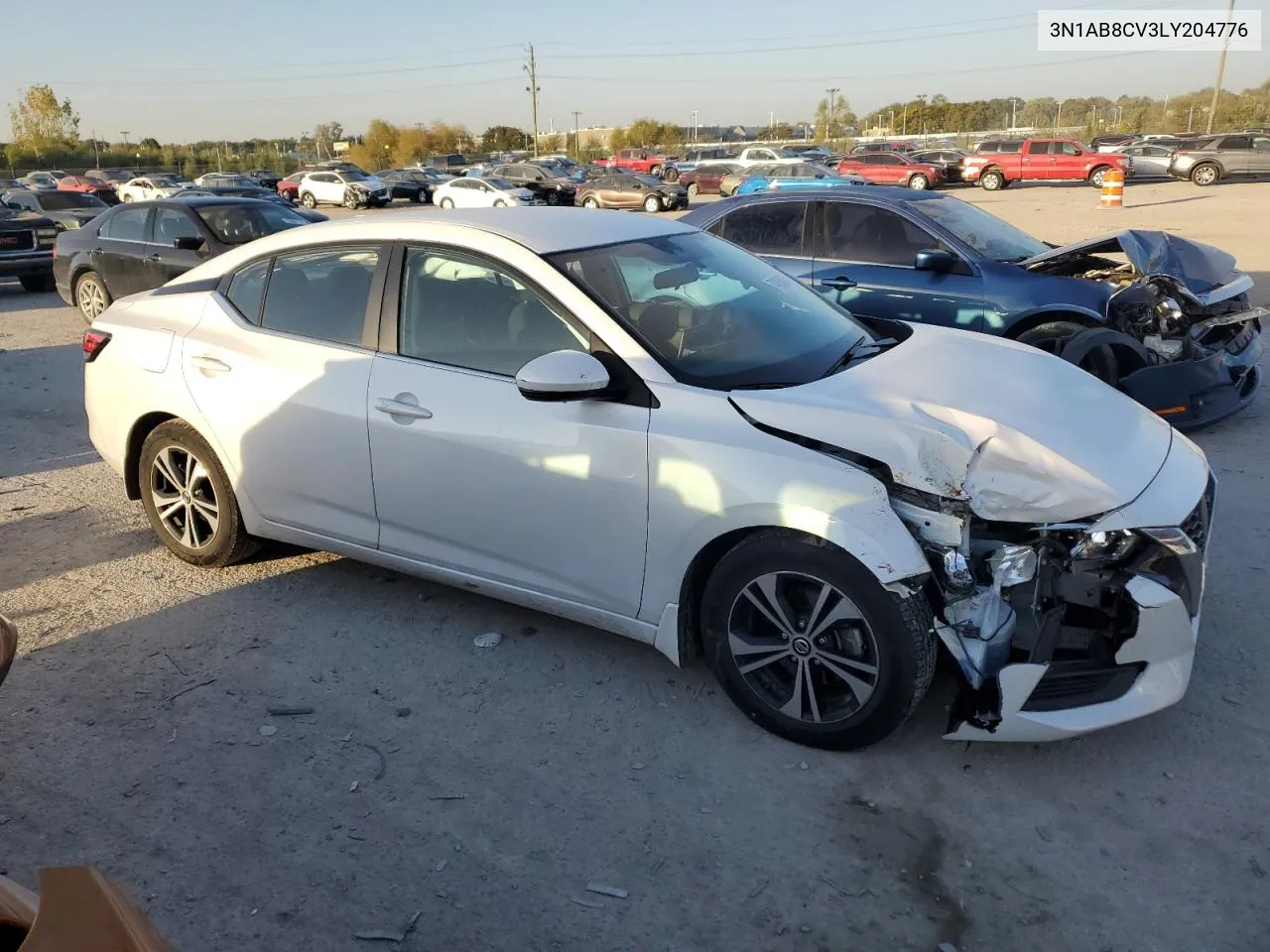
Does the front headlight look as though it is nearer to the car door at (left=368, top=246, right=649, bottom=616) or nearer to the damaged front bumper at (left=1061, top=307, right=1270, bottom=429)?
the car door at (left=368, top=246, right=649, bottom=616)

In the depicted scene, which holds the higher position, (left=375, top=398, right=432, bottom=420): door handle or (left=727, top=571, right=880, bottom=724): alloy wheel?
(left=375, top=398, right=432, bottom=420): door handle

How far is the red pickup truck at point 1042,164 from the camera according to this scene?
118ft

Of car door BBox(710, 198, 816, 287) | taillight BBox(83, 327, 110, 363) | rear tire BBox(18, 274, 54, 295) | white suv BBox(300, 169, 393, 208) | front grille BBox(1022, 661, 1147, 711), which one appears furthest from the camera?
white suv BBox(300, 169, 393, 208)

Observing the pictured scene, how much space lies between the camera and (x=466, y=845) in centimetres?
287

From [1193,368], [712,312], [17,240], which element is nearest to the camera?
[712,312]

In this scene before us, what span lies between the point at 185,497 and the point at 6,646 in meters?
2.71

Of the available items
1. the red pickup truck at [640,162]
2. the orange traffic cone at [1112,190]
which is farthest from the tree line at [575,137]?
the orange traffic cone at [1112,190]

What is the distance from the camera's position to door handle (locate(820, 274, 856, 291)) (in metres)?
7.33

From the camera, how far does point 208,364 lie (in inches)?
173

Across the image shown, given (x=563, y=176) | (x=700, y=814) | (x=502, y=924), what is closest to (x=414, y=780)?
(x=502, y=924)

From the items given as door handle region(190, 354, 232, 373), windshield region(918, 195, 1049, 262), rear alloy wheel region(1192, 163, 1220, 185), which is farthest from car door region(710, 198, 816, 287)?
rear alloy wheel region(1192, 163, 1220, 185)

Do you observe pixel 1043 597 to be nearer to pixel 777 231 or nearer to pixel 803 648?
pixel 803 648

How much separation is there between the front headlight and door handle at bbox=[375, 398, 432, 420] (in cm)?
236

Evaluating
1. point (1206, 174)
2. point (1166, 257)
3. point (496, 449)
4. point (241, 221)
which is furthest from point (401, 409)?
point (1206, 174)
